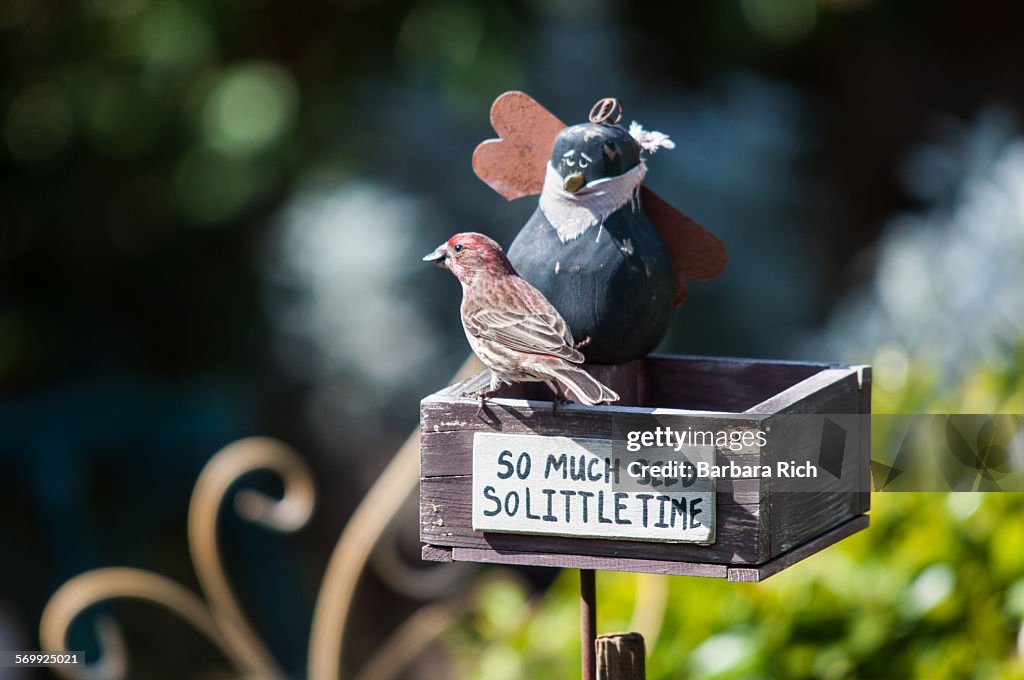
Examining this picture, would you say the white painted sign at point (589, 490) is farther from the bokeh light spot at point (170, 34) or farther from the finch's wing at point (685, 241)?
the bokeh light spot at point (170, 34)

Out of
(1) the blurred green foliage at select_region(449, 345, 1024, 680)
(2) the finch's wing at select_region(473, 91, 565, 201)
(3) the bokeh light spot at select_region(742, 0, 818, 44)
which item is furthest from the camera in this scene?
(3) the bokeh light spot at select_region(742, 0, 818, 44)

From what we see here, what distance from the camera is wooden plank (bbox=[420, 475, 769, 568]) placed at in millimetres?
1371

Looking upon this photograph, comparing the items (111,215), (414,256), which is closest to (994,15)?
(414,256)

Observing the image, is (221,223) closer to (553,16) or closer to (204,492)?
(553,16)

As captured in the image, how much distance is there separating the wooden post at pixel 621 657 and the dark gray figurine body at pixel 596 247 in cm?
35

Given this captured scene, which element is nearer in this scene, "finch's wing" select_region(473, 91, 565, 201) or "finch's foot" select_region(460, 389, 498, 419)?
"finch's foot" select_region(460, 389, 498, 419)

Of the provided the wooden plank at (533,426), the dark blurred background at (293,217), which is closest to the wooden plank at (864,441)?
the wooden plank at (533,426)

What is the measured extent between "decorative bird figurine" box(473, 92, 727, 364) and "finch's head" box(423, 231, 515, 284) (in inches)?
2.7

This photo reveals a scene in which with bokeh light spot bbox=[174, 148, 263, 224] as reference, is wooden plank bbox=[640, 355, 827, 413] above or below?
below

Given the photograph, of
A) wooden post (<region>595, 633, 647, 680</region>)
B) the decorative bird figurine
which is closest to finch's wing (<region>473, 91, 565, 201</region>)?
the decorative bird figurine

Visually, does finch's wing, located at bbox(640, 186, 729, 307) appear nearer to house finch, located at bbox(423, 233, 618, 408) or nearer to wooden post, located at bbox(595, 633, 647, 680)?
house finch, located at bbox(423, 233, 618, 408)

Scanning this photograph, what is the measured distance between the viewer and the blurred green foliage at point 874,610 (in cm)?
217

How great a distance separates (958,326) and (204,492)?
6.44ft
